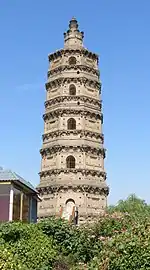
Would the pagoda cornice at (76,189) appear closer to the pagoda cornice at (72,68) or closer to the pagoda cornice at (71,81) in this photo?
the pagoda cornice at (71,81)

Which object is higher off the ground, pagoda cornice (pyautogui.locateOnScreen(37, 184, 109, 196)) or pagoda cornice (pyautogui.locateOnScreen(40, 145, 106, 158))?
pagoda cornice (pyautogui.locateOnScreen(40, 145, 106, 158))

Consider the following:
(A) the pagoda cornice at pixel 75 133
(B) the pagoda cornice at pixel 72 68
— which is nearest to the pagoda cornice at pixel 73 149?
(A) the pagoda cornice at pixel 75 133

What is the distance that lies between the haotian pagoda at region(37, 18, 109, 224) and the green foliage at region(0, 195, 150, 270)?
60.1ft

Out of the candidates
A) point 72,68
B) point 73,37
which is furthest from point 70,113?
point 73,37

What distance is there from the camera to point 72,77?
1612 inches

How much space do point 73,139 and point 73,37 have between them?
12.1m

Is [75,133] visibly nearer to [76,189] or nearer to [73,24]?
[76,189]

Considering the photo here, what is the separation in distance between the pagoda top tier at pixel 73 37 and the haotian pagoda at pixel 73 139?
108mm

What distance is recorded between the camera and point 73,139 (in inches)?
1516

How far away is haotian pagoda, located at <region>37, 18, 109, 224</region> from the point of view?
36.7 metres

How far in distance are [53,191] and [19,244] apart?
23.3 meters

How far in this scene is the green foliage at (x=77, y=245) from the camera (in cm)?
951

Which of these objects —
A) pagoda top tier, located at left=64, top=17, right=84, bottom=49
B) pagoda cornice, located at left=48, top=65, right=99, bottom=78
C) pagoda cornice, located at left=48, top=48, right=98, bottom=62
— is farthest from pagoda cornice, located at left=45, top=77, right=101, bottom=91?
pagoda top tier, located at left=64, top=17, right=84, bottom=49

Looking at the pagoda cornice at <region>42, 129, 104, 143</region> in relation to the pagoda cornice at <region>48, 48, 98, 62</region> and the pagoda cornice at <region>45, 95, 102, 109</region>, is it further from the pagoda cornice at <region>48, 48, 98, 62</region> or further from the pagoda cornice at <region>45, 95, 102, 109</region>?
the pagoda cornice at <region>48, 48, 98, 62</region>
